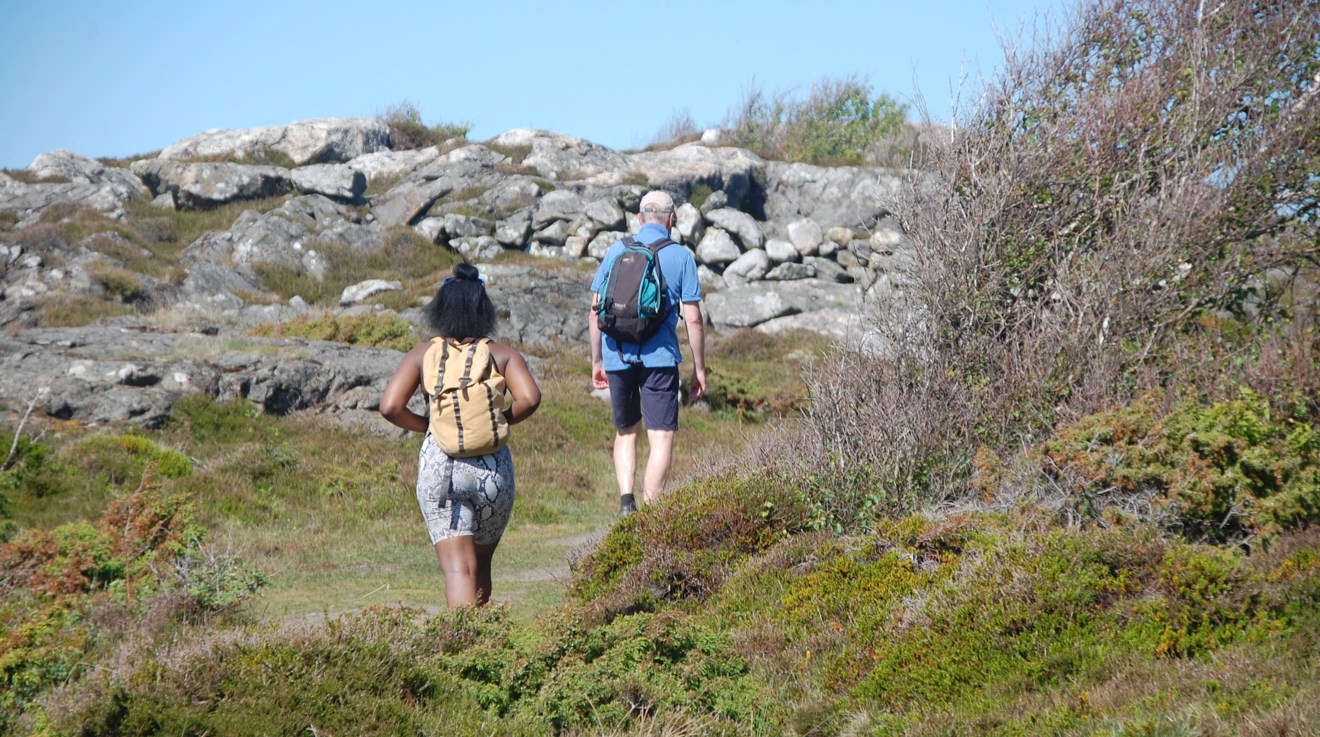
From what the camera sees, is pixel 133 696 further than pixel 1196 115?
No

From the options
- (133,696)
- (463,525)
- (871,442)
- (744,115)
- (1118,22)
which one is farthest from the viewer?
(744,115)

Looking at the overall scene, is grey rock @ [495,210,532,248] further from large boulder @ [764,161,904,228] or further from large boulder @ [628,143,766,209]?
large boulder @ [764,161,904,228]

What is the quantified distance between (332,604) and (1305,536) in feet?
18.2

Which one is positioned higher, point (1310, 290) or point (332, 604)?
point (1310, 290)

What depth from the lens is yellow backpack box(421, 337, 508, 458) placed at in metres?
5.00

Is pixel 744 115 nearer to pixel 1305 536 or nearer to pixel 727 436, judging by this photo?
pixel 727 436

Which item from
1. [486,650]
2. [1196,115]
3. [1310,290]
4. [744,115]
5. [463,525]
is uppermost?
[744,115]

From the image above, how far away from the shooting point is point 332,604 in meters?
7.46

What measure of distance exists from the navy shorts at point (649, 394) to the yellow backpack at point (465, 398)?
2.27 meters

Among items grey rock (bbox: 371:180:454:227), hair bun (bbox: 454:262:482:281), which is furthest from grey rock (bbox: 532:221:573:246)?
hair bun (bbox: 454:262:482:281)

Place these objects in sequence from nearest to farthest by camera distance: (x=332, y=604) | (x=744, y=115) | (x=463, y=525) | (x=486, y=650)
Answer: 1. (x=486, y=650)
2. (x=463, y=525)
3. (x=332, y=604)
4. (x=744, y=115)

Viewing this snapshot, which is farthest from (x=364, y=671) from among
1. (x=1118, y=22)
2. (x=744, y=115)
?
(x=744, y=115)

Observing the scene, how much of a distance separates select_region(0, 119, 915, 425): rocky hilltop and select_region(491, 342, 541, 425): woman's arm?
9.67 meters

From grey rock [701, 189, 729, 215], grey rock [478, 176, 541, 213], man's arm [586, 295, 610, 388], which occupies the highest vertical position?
grey rock [478, 176, 541, 213]
